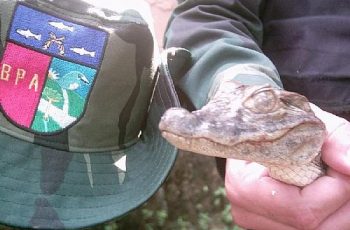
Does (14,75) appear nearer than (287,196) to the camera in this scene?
No

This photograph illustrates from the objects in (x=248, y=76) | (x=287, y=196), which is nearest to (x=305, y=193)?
(x=287, y=196)

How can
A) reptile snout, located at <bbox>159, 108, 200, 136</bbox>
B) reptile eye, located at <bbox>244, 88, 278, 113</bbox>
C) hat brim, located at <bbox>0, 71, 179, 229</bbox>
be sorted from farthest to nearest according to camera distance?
hat brim, located at <bbox>0, 71, 179, 229</bbox>
reptile eye, located at <bbox>244, 88, 278, 113</bbox>
reptile snout, located at <bbox>159, 108, 200, 136</bbox>

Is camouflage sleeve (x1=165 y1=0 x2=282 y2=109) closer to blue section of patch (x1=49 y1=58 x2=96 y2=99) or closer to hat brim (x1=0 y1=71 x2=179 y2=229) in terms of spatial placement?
hat brim (x1=0 y1=71 x2=179 y2=229)

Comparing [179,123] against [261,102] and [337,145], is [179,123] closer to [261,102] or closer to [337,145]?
[261,102]

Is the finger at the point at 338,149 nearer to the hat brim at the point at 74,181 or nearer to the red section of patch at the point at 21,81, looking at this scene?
the hat brim at the point at 74,181

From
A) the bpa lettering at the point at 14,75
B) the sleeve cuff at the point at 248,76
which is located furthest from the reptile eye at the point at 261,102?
the bpa lettering at the point at 14,75

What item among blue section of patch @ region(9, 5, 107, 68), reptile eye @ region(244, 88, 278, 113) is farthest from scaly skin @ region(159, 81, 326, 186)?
blue section of patch @ region(9, 5, 107, 68)
